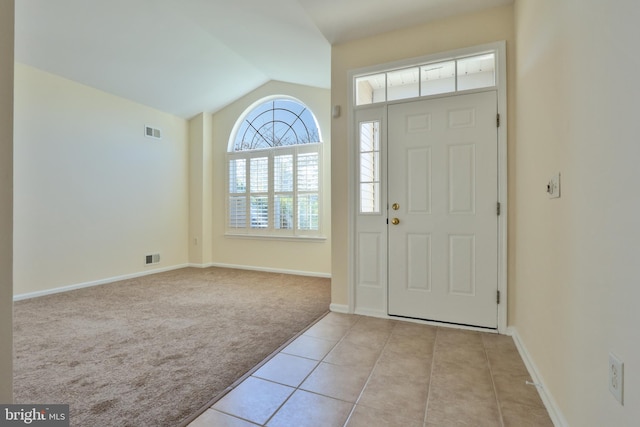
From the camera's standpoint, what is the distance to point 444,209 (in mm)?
2730

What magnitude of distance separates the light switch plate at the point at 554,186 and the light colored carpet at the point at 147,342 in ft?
6.81

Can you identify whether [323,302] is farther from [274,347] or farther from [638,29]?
[638,29]

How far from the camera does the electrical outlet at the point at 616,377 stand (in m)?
0.96

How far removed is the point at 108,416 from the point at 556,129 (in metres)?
2.72

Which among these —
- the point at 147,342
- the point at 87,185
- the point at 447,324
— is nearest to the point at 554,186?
the point at 447,324

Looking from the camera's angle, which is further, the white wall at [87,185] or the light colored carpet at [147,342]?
the white wall at [87,185]

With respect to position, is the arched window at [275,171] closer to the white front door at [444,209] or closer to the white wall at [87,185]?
the white wall at [87,185]

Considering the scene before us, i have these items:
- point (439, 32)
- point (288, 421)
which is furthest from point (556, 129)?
point (288, 421)

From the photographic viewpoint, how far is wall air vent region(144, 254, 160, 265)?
5.05 metres

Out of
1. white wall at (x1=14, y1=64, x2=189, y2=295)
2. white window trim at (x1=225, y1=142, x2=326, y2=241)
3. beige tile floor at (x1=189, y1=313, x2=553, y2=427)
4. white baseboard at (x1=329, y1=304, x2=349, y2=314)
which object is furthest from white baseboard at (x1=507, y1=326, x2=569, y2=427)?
white wall at (x1=14, y1=64, x2=189, y2=295)

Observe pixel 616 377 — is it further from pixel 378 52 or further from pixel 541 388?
pixel 378 52

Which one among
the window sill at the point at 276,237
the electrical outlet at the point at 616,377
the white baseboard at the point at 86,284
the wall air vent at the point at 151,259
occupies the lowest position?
the white baseboard at the point at 86,284

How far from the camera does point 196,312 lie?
3.16 meters

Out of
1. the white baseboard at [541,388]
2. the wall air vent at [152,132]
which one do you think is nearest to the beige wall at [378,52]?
the white baseboard at [541,388]
